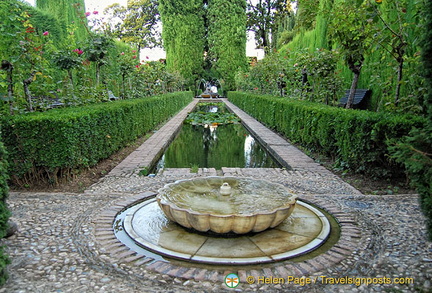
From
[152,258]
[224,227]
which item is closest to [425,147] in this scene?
[224,227]

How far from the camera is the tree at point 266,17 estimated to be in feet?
105

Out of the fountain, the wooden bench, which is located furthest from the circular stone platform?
the wooden bench

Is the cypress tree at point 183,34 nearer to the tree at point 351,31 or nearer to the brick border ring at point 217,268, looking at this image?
the tree at point 351,31

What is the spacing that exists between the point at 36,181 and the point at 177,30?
2806cm

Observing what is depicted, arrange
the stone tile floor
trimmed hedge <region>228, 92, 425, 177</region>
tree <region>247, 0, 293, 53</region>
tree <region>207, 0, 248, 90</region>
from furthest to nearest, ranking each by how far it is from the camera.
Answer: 1. tree <region>247, 0, 293, 53</region>
2. tree <region>207, 0, 248, 90</region>
3. trimmed hedge <region>228, 92, 425, 177</region>
4. the stone tile floor

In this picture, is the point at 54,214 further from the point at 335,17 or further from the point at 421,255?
the point at 335,17

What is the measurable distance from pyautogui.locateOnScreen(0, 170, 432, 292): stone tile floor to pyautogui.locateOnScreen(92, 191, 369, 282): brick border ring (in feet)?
0.05

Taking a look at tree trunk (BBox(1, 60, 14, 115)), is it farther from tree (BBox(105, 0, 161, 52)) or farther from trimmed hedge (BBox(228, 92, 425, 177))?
tree (BBox(105, 0, 161, 52))

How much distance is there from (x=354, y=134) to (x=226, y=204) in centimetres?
273

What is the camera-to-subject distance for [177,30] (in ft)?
98.0

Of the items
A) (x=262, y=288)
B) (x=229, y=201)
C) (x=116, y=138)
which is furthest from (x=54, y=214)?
(x=116, y=138)

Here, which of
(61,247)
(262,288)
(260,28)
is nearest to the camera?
(262,288)

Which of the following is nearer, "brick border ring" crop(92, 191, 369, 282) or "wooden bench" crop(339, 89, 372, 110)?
"brick border ring" crop(92, 191, 369, 282)

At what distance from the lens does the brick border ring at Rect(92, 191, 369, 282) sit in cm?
227
